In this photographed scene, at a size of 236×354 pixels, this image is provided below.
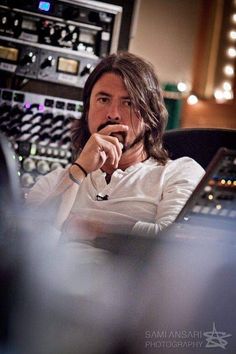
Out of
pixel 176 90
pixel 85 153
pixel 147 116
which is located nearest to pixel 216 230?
pixel 85 153

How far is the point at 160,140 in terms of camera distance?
5.96ft

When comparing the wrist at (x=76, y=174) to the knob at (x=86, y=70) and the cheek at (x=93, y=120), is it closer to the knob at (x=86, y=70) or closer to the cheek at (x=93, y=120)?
the cheek at (x=93, y=120)

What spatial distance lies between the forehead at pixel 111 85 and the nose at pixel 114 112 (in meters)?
0.04

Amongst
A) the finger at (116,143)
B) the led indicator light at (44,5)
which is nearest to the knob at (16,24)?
the led indicator light at (44,5)

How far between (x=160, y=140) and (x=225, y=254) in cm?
99

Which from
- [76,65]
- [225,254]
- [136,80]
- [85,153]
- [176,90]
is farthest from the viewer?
[176,90]

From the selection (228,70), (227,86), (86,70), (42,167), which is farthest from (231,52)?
(42,167)

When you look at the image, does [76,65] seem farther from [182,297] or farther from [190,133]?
[182,297]

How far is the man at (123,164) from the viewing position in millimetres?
1519

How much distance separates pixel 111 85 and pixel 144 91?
0.09 meters

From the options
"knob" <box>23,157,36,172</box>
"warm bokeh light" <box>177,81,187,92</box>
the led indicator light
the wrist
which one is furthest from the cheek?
"warm bokeh light" <box>177,81,187,92</box>

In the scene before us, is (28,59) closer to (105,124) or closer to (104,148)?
(105,124)

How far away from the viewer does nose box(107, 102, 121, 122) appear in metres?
1.70

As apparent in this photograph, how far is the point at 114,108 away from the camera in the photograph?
1710 millimetres
